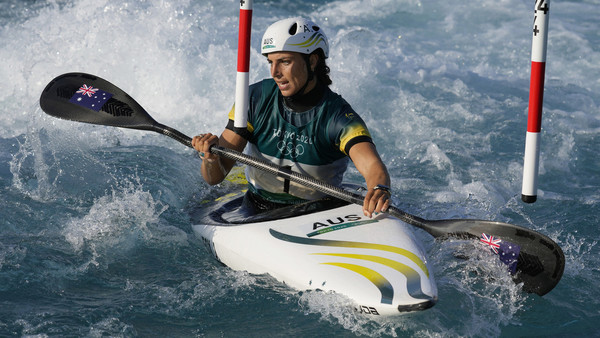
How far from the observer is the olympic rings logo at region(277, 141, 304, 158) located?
3926mm

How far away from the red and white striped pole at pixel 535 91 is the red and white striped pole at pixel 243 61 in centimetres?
141

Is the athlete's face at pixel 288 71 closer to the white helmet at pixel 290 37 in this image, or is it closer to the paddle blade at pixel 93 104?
the white helmet at pixel 290 37

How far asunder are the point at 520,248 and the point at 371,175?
2.72 feet

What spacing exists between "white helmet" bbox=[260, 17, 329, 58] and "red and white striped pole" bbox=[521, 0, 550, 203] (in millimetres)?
1189

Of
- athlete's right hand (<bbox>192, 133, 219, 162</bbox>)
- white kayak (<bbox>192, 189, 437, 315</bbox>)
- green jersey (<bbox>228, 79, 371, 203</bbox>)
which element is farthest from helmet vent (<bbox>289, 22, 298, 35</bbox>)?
white kayak (<bbox>192, 189, 437, 315</bbox>)

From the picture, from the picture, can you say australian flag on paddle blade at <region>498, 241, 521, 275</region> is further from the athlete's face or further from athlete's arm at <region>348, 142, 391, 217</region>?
the athlete's face

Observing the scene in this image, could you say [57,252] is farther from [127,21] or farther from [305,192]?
[127,21]

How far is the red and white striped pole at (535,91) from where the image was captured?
10.4 feet

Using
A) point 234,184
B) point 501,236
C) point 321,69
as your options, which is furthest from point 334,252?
point 234,184

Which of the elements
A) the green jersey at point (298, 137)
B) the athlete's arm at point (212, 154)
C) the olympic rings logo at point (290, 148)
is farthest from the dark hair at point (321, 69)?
the athlete's arm at point (212, 154)

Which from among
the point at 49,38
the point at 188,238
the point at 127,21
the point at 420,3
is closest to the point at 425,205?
the point at 188,238

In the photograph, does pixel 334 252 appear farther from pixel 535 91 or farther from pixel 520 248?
pixel 535 91

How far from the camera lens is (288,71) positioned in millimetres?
3828

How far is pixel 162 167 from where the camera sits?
5.41 metres
